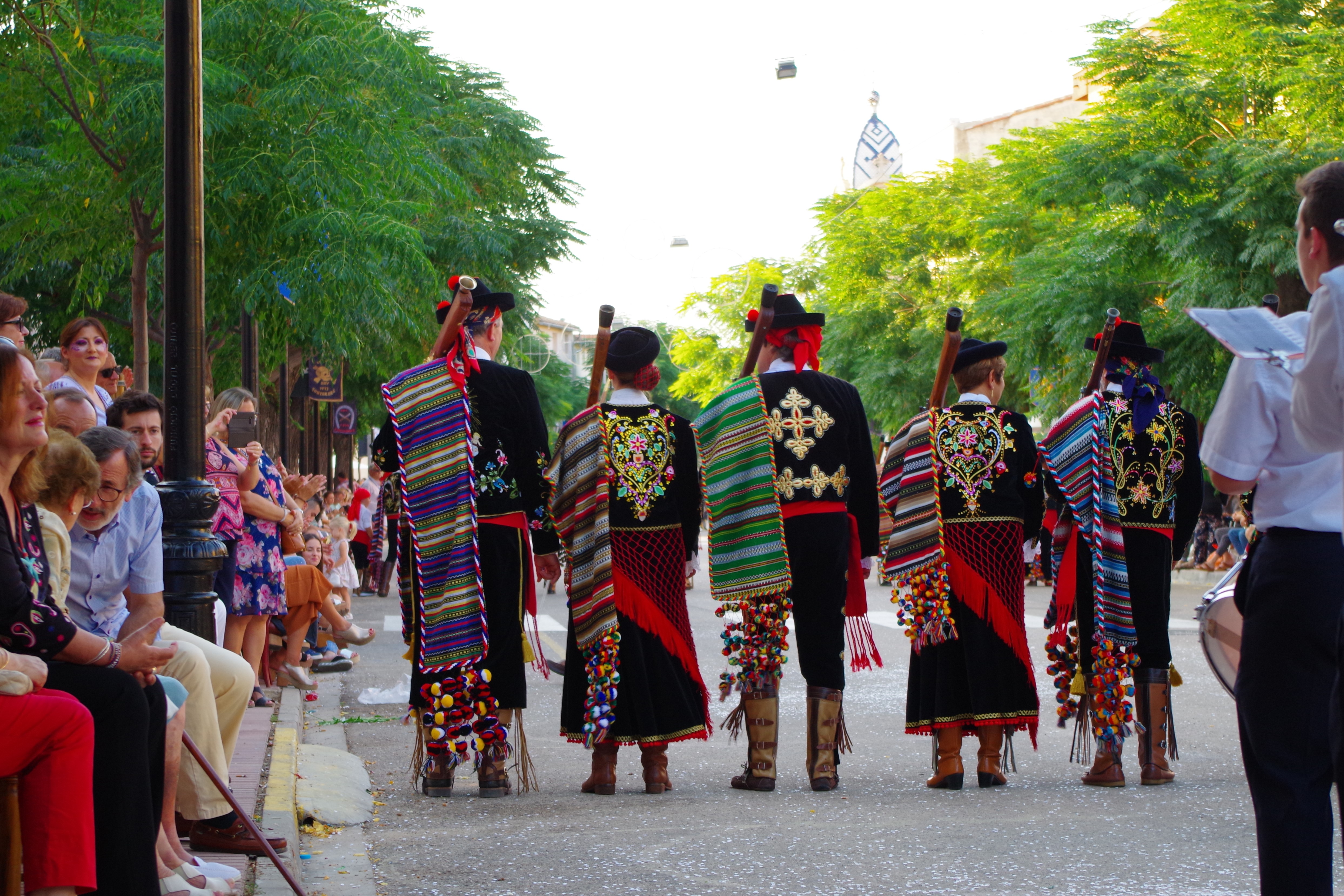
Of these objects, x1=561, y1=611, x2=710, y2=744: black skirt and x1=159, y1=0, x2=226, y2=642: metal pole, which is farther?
x1=561, y1=611, x2=710, y2=744: black skirt

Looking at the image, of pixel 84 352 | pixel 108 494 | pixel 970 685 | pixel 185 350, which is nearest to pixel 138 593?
pixel 108 494

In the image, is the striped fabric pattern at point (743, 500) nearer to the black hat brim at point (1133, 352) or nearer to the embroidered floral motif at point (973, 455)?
the embroidered floral motif at point (973, 455)

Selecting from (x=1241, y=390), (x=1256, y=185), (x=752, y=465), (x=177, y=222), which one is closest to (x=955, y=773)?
(x=752, y=465)

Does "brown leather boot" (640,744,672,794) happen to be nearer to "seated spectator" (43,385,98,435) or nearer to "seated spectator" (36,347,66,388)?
"seated spectator" (43,385,98,435)

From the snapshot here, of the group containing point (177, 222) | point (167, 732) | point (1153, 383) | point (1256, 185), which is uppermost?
point (1256, 185)

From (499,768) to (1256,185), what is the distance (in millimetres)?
15219

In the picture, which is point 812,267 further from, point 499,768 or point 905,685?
point 499,768

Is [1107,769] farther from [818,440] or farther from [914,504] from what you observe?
[818,440]

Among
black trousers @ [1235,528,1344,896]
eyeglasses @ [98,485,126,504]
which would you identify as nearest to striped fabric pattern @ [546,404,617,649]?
eyeglasses @ [98,485,126,504]

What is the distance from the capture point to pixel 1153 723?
685cm

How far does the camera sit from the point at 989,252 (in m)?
28.2

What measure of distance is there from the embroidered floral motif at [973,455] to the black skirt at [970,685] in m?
0.53

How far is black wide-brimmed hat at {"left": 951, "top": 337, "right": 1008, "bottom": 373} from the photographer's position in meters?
7.16

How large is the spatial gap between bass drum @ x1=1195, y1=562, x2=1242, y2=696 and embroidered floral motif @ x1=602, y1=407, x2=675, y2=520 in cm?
281
